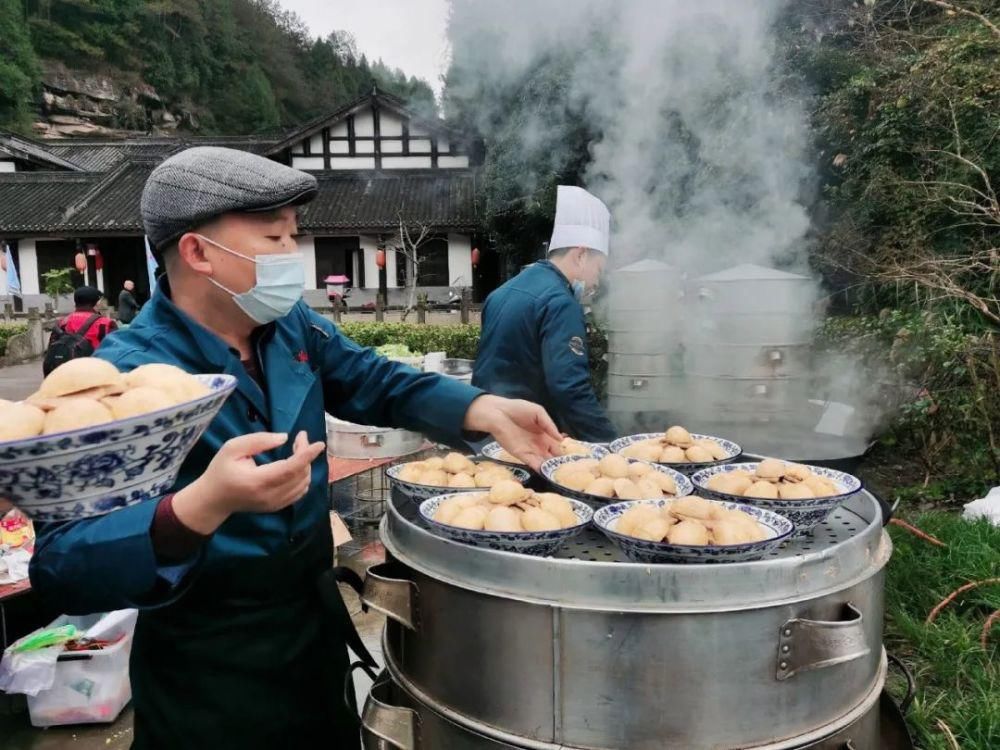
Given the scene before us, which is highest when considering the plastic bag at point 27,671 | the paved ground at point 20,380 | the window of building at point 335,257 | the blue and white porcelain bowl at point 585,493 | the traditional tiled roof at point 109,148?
the traditional tiled roof at point 109,148

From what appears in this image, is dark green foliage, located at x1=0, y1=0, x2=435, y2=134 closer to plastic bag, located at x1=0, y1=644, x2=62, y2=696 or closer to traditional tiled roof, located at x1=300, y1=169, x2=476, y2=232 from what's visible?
traditional tiled roof, located at x1=300, y1=169, x2=476, y2=232

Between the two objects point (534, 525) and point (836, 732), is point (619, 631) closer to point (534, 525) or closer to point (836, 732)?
point (534, 525)

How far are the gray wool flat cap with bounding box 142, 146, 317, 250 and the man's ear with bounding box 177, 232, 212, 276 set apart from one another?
2cm

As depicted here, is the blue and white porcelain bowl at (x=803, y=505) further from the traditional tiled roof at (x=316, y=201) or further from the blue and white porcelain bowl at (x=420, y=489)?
the traditional tiled roof at (x=316, y=201)

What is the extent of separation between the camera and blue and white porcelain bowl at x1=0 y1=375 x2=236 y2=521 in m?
1.24

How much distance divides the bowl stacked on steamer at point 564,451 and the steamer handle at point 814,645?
117cm

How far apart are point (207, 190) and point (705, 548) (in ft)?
5.05

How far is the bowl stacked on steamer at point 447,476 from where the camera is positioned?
7.99ft

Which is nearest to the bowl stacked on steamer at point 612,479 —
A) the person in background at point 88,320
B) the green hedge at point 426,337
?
the person in background at point 88,320

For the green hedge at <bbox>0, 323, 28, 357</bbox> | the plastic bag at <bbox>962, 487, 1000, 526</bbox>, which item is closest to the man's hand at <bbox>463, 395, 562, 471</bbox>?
the plastic bag at <bbox>962, 487, 1000, 526</bbox>

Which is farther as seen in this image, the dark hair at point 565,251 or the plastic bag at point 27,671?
the dark hair at point 565,251

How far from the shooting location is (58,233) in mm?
24891

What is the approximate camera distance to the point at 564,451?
2.81 metres

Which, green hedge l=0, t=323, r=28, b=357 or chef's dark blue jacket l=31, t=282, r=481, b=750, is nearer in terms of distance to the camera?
chef's dark blue jacket l=31, t=282, r=481, b=750
